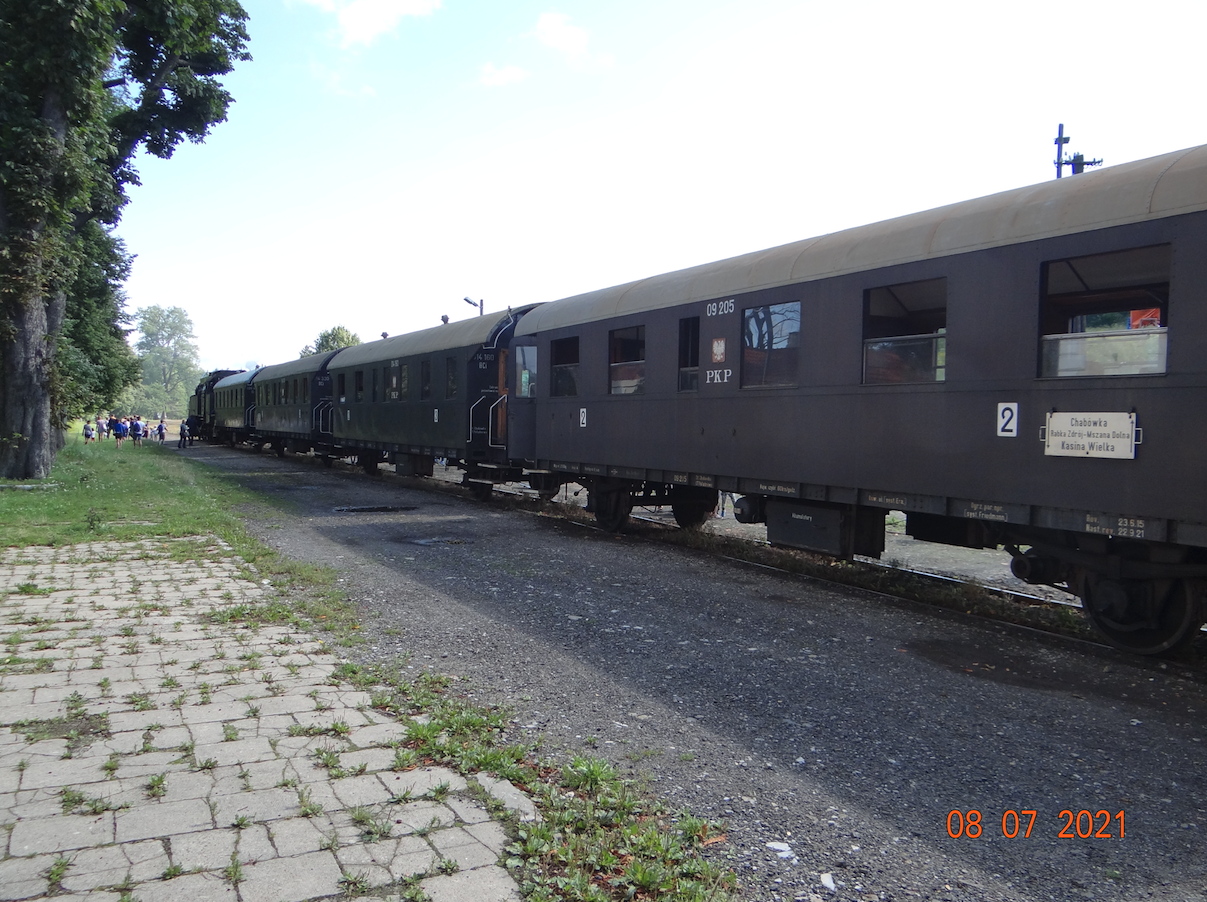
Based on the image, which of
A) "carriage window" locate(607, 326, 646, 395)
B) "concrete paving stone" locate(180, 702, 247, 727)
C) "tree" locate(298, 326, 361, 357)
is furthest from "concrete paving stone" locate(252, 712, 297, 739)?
"tree" locate(298, 326, 361, 357)

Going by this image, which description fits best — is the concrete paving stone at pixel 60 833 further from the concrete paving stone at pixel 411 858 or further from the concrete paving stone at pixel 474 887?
the concrete paving stone at pixel 474 887

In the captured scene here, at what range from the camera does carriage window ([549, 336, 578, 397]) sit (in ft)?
41.8

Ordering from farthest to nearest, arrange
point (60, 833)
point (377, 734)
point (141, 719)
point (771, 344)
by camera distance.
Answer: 1. point (771, 344)
2. point (141, 719)
3. point (377, 734)
4. point (60, 833)

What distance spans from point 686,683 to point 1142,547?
3.57m

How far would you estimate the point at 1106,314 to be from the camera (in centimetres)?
622

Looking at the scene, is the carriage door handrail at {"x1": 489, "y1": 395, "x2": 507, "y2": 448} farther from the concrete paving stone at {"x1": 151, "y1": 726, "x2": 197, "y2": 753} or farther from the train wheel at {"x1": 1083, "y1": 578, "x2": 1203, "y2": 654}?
the concrete paving stone at {"x1": 151, "y1": 726, "x2": 197, "y2": 753}

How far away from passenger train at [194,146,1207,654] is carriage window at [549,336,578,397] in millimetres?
286

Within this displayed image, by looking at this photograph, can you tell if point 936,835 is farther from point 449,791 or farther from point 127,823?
point 127,823

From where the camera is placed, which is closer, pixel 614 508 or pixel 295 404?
pixel 614 508

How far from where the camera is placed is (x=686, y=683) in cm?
519

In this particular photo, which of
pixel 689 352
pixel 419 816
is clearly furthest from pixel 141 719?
pixel 689 352

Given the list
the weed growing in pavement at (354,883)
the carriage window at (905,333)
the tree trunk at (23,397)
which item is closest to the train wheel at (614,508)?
the carriage window at (905,333)
